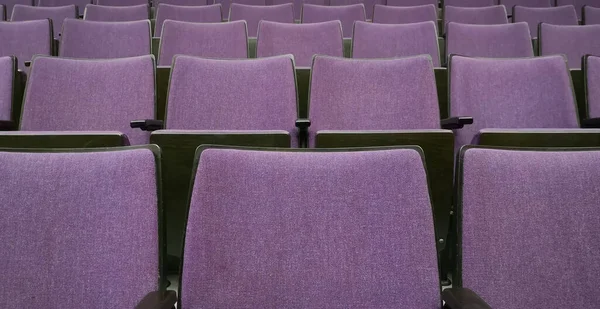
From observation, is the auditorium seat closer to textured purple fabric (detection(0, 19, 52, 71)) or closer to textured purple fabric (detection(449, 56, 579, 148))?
textured purple fabric (detection(449, 56, 579, 148))

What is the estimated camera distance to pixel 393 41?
2.25 ft

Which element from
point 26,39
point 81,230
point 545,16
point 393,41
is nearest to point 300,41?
point 393,41

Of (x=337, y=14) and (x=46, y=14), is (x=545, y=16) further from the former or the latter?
(x=46, y=14)

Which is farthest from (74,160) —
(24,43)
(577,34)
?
(577,34)

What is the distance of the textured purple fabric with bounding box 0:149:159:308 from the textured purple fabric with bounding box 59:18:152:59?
0.51 m

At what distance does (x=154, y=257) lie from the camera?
21 centimetres

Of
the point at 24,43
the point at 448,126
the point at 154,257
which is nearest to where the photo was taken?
the point at 154,257

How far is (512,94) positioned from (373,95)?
0.16 meters

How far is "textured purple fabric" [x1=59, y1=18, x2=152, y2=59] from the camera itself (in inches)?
26.0

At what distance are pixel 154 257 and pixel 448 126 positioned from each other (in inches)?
12.8

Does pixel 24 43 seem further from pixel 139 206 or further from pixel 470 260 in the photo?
pixel 470 260

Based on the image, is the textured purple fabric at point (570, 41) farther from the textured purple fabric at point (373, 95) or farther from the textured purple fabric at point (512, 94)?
the textured purple fabric at point (373, 95)

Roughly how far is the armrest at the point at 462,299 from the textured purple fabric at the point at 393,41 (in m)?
0.52

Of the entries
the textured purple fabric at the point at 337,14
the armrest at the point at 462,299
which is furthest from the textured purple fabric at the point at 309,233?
the textured purple fabric at the point at 337,14
